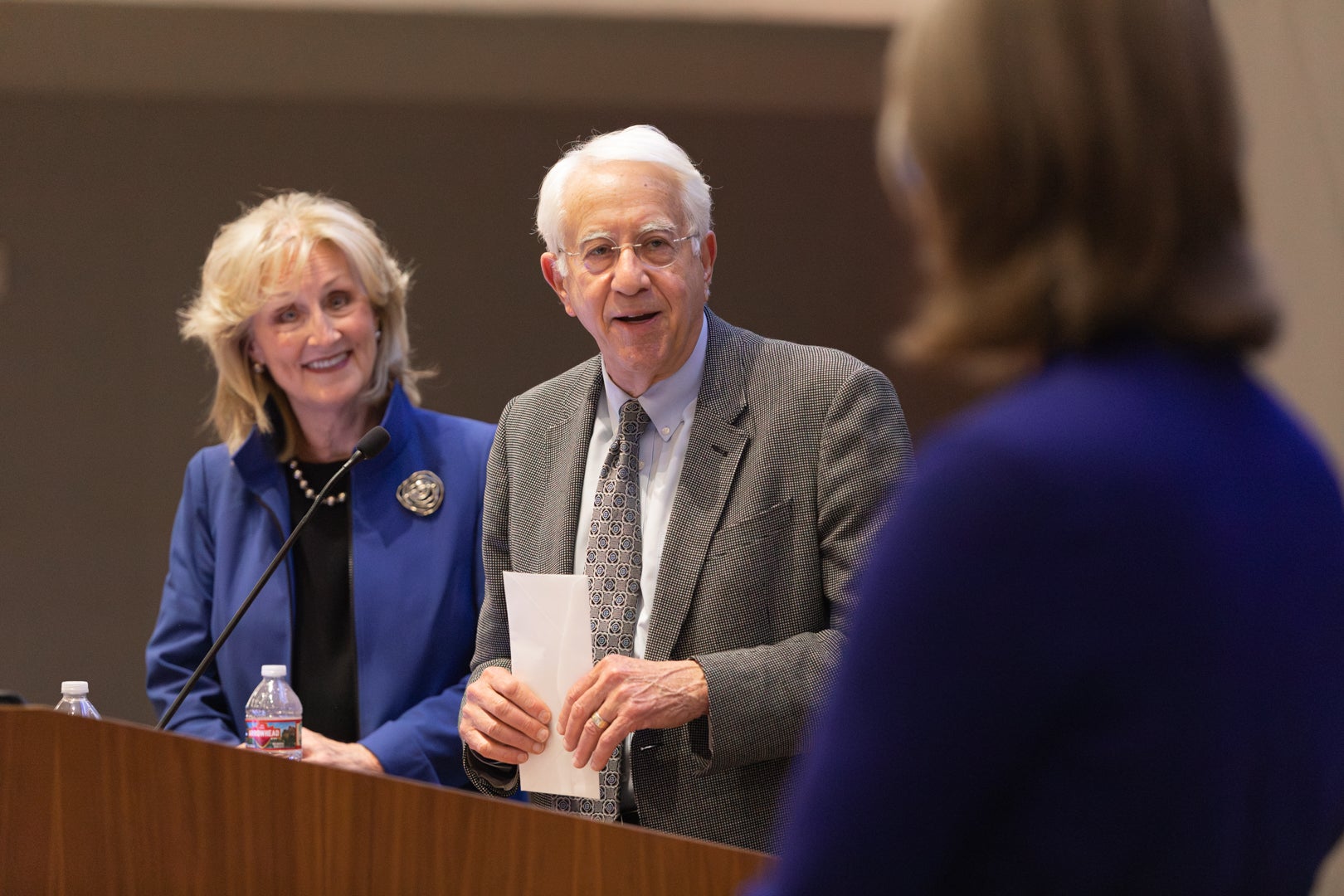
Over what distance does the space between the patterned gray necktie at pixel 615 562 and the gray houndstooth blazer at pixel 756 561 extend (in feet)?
0.17

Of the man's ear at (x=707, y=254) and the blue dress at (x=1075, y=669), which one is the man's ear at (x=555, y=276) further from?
the blue dress at (x=1075, y=669)

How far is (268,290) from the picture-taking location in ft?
8.95

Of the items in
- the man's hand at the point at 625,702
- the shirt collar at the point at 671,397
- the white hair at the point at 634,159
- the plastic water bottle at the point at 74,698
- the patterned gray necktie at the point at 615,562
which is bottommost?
the plastic water bottle at the point at 74,698

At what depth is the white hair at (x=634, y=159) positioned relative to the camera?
2207 mm

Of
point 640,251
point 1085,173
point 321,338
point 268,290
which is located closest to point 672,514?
point 640,251

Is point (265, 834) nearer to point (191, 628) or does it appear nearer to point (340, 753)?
point (340, 753)

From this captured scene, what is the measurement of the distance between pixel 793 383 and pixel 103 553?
311 cm

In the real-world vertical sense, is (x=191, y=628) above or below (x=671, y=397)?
below

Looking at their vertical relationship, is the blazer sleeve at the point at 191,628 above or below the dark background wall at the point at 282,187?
below

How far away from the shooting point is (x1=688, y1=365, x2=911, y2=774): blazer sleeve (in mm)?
1883

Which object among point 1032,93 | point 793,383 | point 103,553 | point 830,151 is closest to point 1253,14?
A: point 830,151

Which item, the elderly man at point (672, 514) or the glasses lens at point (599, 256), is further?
the glasses lens at point (599, 256)

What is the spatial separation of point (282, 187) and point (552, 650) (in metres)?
2.83

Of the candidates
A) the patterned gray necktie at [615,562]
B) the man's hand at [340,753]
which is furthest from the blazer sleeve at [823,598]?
the man's hand at [340,753]
